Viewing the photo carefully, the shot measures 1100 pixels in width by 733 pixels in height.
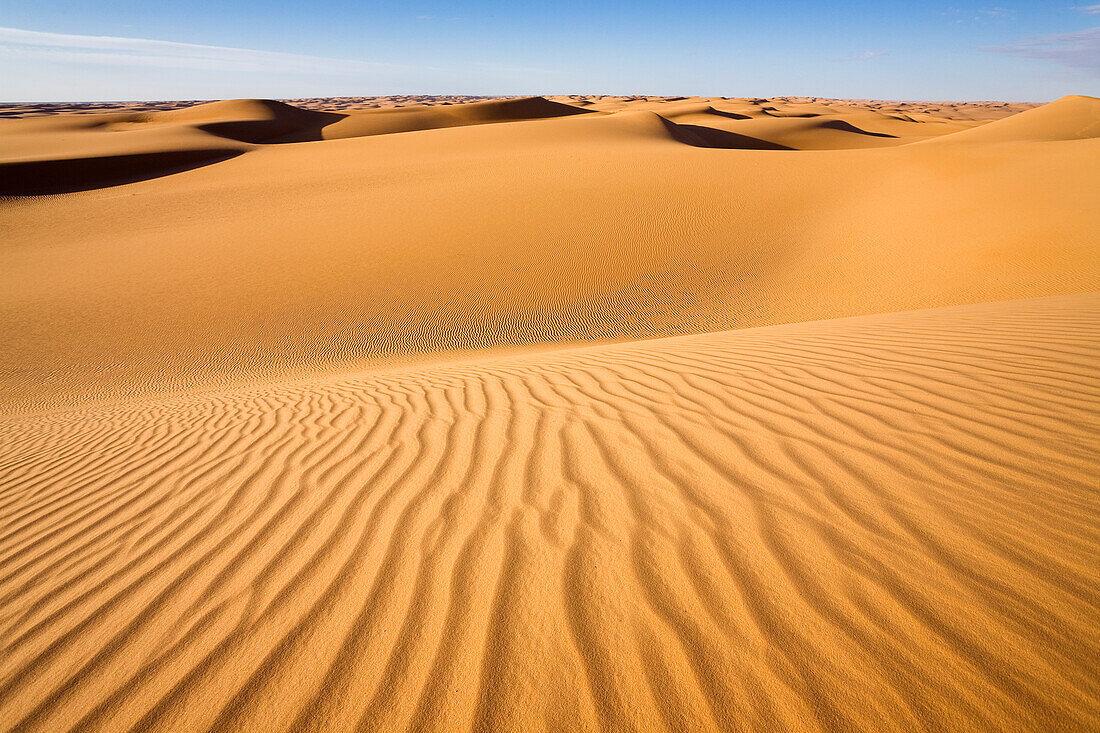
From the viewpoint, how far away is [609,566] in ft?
6.71

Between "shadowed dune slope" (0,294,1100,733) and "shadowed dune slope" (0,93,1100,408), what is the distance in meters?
5.86

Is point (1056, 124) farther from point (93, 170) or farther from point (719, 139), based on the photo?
point (93, 170)

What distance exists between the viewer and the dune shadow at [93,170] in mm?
22750

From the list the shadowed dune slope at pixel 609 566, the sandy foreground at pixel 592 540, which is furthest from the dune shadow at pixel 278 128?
the shadowed dune slope at pixel 609 566

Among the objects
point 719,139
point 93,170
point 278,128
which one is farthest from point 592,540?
point 278,128

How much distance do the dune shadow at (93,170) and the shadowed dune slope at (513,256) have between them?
4.54 meters

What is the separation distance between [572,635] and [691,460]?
1212mm

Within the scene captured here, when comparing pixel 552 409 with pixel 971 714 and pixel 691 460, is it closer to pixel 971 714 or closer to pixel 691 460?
pixel 691 460

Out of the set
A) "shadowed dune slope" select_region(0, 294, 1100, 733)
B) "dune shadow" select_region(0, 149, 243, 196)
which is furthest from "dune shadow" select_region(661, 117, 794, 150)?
"shadowed dune slope" select_region(0, 294, 1100, 733)

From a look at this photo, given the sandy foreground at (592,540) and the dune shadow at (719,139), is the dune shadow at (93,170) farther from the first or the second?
the dune shadow at (719,139)

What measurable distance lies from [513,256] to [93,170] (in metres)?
24.0

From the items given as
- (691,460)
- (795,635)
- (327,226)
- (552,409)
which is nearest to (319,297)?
(327,226)

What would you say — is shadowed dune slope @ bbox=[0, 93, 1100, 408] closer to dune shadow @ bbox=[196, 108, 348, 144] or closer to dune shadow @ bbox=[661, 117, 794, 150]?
dune shadow @ bbox=[661, 117, 794, 150]

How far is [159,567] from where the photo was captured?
239cm
